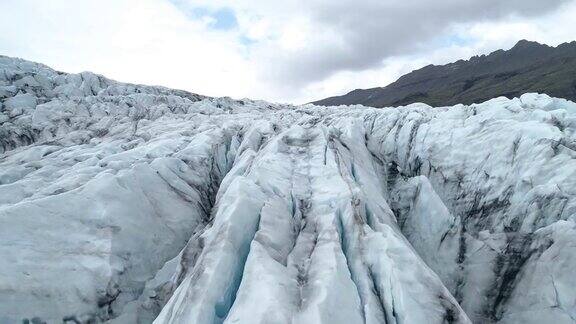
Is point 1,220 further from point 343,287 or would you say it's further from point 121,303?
point 343,287

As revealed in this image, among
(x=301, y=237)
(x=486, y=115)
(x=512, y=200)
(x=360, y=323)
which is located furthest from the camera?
(x=486, y=115)

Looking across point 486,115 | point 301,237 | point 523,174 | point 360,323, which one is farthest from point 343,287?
point 486,115

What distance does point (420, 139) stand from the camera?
22859mm

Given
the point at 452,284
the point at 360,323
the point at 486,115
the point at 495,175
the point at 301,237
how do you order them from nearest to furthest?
1. the point at 360,323
2. the point at 301,237
3. the point at 452,284
4. the point at 495,175
5. the point at 486,115

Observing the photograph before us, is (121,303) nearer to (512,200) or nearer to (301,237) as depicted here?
(301,237)

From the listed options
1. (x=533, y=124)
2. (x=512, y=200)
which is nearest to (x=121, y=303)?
(x=512, y=200)

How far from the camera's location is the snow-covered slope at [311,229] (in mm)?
9625

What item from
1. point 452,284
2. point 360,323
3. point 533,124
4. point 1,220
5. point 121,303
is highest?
point 533,124

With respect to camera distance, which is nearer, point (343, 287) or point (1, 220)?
point (343, 287)

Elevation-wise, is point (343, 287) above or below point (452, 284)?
above

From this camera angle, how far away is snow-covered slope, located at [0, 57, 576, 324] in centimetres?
Answer: 962

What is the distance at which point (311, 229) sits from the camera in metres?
12.5

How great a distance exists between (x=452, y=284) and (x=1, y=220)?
48.2 ft

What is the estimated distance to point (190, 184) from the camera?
18.1 meters
